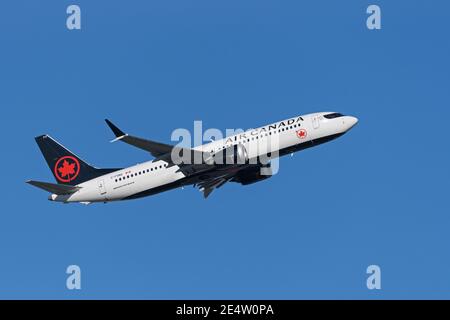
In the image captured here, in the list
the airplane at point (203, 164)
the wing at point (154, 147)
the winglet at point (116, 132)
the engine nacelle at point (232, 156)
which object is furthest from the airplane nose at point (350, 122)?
the winglet at point (116, 132)

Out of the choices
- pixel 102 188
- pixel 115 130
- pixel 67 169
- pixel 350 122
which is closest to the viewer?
pixel 115 130

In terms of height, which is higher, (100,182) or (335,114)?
(335,114)

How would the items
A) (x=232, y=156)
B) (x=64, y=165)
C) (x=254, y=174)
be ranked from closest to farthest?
(x=232, y=156) → (x=254, y=174) → (x=64, y=165)

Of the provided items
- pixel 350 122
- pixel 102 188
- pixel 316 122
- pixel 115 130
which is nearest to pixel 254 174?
pixel 316 122

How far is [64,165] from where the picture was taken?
78062 mm

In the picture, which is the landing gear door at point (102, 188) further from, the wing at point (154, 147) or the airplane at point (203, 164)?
the wing at point (154, 147)

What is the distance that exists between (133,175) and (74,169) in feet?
23.0

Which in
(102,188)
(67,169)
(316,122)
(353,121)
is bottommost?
(102,188)

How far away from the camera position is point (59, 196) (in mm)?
75188

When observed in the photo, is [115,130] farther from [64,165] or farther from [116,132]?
[64,165]

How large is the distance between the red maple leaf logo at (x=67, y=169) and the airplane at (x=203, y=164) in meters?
0.26

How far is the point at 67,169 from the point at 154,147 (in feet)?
41.4

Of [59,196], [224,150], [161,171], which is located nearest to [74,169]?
A: [59,196]

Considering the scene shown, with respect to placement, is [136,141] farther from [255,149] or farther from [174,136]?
[255,149]
